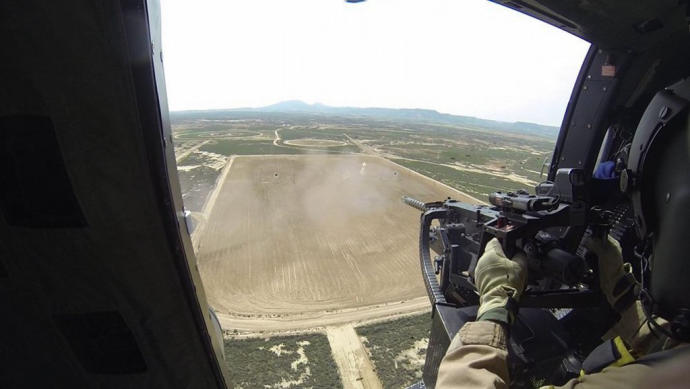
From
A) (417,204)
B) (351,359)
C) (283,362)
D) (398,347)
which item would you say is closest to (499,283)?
(417,204)

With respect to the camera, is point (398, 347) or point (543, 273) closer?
point (543, 273)

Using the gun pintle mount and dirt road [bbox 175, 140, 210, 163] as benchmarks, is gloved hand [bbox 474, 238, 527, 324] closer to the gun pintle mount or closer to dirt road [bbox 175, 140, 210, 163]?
the gun pintle mount

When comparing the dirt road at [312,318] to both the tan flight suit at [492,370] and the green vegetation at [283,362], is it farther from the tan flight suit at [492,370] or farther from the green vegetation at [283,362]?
the tan flight suit at [492,370]

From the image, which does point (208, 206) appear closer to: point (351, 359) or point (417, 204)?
point (351, 359)

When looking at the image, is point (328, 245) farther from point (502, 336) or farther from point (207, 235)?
point (502, 336)

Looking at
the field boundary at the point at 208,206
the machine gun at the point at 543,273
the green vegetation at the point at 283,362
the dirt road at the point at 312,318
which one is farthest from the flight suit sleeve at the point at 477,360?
the field boundary at the point at 208,206

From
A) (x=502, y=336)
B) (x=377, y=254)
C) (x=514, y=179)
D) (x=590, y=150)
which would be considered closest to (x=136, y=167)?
(x=502, y=336)

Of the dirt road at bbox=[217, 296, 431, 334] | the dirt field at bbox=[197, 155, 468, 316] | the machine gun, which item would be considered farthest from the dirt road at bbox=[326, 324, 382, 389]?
the machine gun
